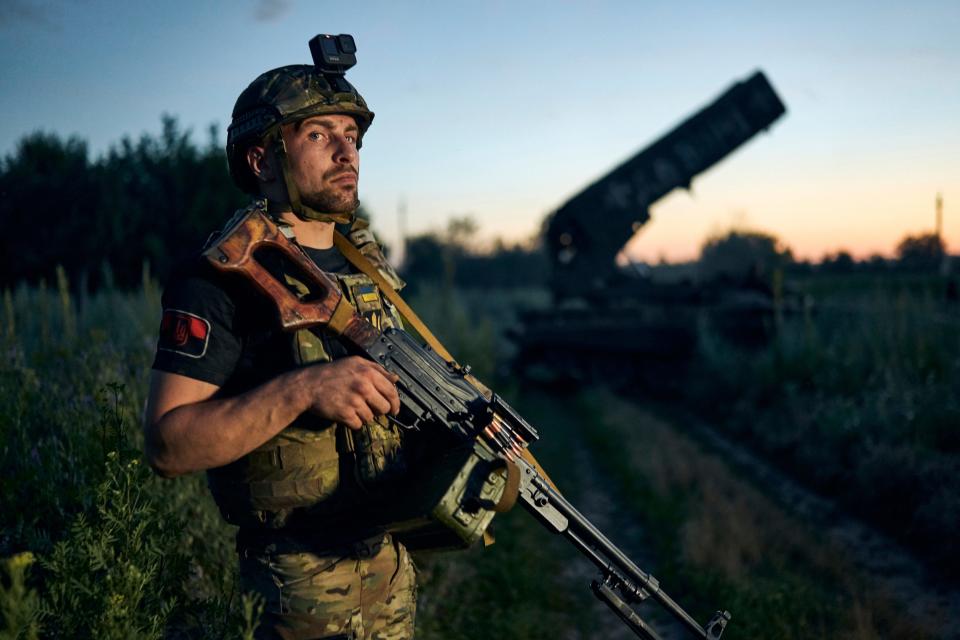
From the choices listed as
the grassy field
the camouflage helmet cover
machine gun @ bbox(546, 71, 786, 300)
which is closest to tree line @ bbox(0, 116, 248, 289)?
the grassy field

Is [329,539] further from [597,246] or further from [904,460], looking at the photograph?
[597,246]

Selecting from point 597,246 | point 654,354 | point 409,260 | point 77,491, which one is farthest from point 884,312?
point 409,260

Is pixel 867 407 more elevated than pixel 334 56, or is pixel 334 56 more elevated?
pixel 334 56

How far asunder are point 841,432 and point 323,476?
6.34 meters

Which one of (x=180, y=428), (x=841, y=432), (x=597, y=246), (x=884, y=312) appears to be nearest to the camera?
(x=180, y=428)

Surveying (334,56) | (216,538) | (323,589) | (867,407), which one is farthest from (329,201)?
(867,407)

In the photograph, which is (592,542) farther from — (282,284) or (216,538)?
(216,538)

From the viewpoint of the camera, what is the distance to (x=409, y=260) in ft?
109

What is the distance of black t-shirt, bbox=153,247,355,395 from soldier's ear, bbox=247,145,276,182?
486 millimetres

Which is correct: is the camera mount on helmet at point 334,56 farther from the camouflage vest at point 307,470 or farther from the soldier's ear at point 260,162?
the camouflage vest at point 307,470

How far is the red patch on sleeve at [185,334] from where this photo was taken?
1.93 metres

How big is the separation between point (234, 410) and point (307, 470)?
1.11 ft

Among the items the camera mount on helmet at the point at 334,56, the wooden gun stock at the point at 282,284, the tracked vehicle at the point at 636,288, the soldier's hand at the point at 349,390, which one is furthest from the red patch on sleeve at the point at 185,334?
the tracked vehicle at the point at 636,288

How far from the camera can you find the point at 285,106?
2.30m
